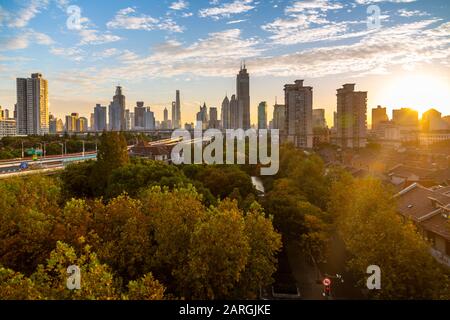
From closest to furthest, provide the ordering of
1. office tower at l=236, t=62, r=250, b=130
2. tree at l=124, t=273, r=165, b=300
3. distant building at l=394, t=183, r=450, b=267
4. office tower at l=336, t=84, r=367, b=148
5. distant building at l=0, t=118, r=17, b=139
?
tree at l=124, t=273, r=165, b=300 < distant building at l=394, t=183, r=450, b=267 < office tower at l=336, t=84, r=367, b=148 < distant building at l=0, t=118, r=17, b=139 < office tower at l=236, t=62, r=250, b=130

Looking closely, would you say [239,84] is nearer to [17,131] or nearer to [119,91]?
[119,91]

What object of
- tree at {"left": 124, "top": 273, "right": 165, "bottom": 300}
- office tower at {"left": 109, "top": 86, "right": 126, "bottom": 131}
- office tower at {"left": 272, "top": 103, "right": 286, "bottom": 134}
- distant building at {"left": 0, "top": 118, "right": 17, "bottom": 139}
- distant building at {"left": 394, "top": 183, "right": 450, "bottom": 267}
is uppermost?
office tower at {"left": 109, "top": 86, "right": 126, "bottom": 131}

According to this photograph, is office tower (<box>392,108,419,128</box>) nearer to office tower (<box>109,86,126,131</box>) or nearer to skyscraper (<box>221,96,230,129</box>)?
skyscraper (<box>221,96,230,129</box>)

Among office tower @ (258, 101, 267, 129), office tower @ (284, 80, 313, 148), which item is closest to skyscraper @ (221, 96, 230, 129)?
office tower @ (258, 101, 267, 129)

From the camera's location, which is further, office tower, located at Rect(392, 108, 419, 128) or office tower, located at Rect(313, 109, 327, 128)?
office tower, located at Rect(313, 109, 327, 128)

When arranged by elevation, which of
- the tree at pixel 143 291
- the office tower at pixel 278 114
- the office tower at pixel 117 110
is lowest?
the tree at pixel 143 291

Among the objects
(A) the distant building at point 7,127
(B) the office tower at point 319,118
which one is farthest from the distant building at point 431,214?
(B) the office tower at point 319,118

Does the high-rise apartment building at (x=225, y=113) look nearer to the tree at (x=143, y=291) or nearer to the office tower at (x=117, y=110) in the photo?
the office tower at (x=117, y=110)

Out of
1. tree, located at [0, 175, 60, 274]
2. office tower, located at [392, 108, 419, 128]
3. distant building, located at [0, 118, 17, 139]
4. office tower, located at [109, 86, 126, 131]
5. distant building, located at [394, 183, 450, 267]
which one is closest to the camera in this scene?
tree, located at [0, 175, 60, 274]
